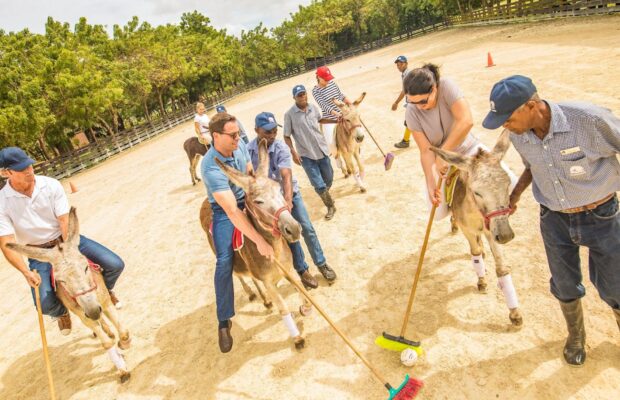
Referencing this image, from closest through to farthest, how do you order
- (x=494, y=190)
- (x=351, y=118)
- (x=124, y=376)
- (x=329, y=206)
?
(x=494, y=190)
(x=124, y=376)
(x=329, y=206)
(x=351, y=118)

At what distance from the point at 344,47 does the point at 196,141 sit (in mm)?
65529

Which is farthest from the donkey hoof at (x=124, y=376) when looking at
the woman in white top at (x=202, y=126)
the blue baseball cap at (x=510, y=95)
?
the woman in white top at (x=202, y=126)

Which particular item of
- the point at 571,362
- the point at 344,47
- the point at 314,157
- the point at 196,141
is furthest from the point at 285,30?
the point at 571,362

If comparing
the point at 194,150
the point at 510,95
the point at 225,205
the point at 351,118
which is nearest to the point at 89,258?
the point at 225,205

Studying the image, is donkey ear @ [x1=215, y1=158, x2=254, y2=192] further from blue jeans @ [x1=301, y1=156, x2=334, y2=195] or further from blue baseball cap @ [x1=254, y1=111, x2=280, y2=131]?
blue jeans @ [x1=301, y1=156, x2=334, y2=195]

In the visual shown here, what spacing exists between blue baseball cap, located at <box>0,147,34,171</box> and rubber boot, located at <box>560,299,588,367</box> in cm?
602

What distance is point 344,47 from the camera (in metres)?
71.0

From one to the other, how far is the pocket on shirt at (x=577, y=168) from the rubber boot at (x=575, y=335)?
138cm

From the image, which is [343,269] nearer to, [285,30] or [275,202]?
[275,202]

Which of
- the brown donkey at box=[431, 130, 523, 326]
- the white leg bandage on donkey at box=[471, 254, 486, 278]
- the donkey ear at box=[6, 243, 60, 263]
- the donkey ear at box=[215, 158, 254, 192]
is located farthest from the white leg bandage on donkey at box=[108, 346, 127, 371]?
the white leg bandage on donkey at box=[471, 254, 486, 278]

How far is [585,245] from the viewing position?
290cm

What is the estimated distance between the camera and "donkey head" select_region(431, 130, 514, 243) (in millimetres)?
3160

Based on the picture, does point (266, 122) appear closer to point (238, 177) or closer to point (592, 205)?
point (238, 177)

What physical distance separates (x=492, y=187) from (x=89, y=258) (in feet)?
17.4
